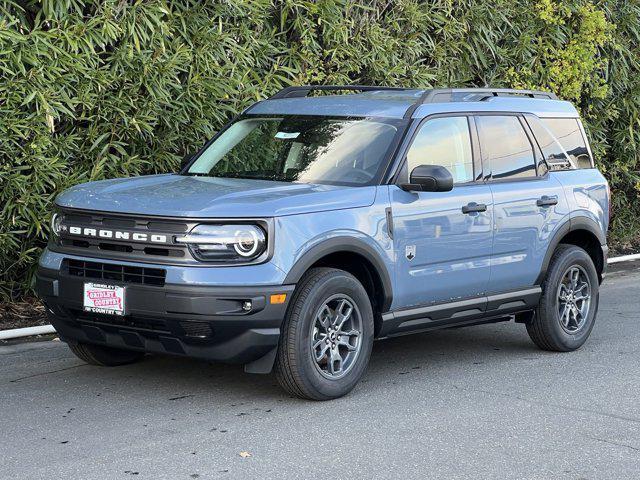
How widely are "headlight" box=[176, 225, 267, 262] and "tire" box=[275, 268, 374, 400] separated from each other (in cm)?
40

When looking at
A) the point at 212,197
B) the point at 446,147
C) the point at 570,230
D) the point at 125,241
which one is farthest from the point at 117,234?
the point at 570,230

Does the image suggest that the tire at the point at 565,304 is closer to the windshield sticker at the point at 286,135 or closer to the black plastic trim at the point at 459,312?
the black plastic trim at the point at 459,312

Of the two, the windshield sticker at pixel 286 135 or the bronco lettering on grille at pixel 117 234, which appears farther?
the windshield sticker at pixel 286 135

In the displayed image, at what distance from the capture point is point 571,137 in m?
8.72

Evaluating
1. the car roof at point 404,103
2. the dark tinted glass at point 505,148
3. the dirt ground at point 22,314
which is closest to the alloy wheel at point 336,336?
the car roof at point 404,103

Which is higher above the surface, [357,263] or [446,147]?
[446,147]

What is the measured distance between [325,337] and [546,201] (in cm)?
220

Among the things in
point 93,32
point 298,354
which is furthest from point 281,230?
point 93,32

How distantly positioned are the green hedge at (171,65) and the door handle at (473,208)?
10.7 feet

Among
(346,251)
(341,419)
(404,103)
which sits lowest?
(341,419)

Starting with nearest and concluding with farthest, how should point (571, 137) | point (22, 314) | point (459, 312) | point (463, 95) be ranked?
point (459, 312), point (463, 95), point (571, 137), point (22, 314)

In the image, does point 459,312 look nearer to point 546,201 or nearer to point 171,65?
point 546,201

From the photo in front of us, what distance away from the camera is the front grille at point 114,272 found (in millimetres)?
6336

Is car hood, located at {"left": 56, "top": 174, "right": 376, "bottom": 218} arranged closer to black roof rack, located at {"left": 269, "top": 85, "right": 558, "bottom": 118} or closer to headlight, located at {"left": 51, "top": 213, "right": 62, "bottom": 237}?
headlight, located at {"left": 51, "top": 213, "right": 62, "bottom": 237}
